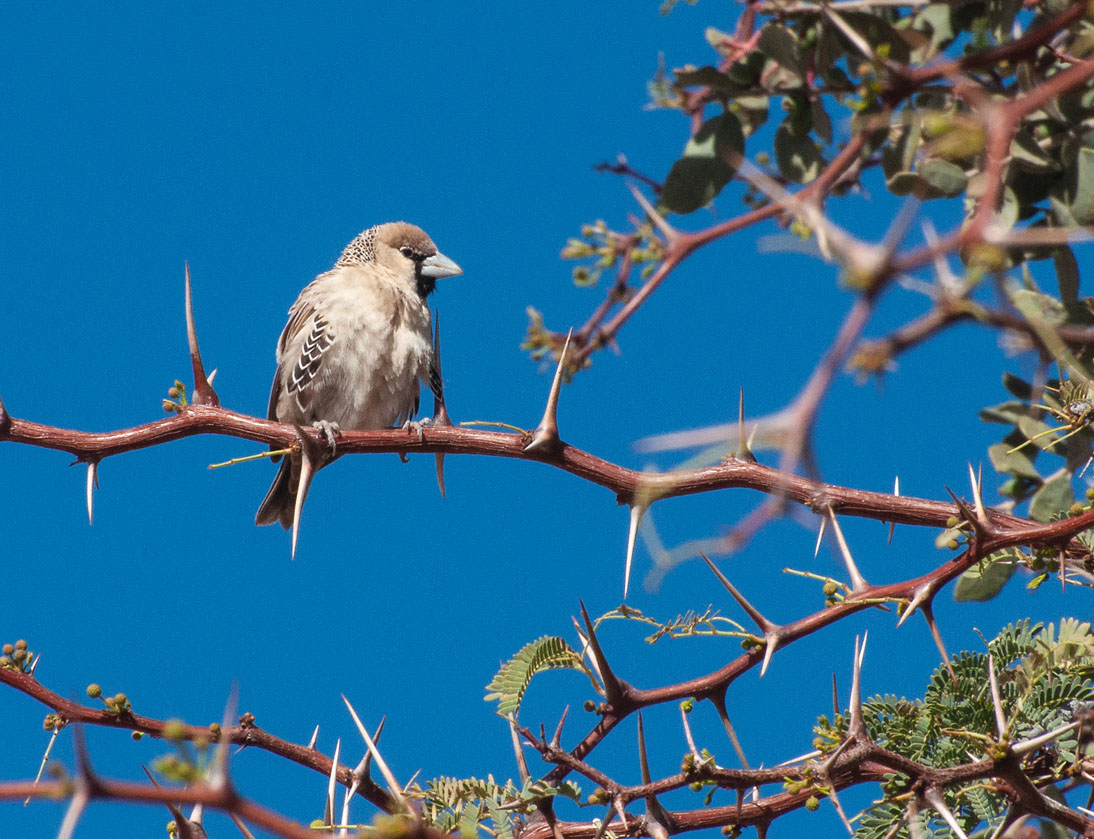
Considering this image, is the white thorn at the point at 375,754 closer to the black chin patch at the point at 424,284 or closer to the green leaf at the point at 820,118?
the green leaf at the point at 820,118

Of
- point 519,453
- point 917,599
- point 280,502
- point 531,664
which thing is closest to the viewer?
point 917,599

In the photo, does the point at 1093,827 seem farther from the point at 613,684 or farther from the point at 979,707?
the point at 613,684

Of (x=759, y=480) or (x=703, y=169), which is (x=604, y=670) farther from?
(x=703, y=169)

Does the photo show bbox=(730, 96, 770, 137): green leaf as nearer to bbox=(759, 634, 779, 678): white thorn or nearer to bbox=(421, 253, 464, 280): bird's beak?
bbox=(759, 634, 779, 678): white thorn

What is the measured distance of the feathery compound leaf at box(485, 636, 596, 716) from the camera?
266 cm

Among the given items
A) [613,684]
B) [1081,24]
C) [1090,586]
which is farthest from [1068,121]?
[613,684]

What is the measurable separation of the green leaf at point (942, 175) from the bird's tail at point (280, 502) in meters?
5.05

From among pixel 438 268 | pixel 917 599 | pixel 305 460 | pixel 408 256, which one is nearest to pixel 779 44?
pixel 917 599

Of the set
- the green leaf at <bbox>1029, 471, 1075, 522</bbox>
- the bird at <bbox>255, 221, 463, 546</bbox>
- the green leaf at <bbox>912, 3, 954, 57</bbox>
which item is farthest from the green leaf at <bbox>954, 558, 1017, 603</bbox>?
the bird at <bbox>255, 221, 463, 546</bbox>

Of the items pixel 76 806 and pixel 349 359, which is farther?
pixel 349 359

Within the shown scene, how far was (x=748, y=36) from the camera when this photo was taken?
183cm

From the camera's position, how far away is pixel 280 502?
254 inches

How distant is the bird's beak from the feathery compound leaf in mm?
5074

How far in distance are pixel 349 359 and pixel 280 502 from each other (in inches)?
34.9
